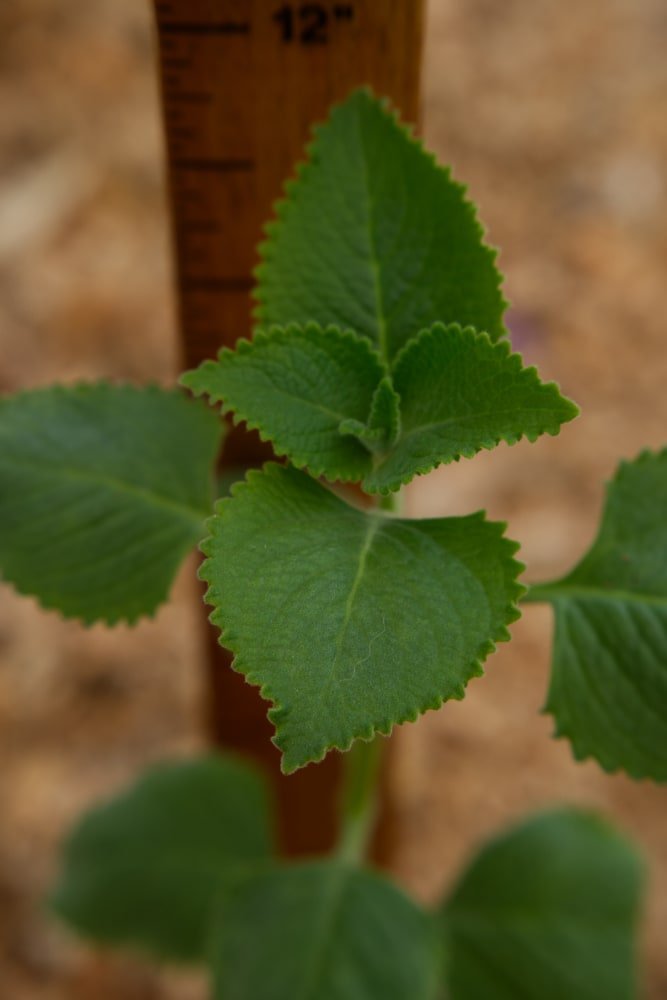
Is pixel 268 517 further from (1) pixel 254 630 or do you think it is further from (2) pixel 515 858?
(2) pixel 515 858

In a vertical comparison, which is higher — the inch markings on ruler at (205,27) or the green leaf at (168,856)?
the inch markings on ruler at (205,27)

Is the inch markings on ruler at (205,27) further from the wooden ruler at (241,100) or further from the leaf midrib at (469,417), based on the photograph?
the leaf midrib at (469,417)

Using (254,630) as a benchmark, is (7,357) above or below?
below

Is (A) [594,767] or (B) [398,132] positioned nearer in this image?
(B) [398,132]

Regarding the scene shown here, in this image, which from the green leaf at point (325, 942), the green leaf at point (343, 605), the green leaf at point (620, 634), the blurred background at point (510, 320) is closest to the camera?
the green leaf at point (343, 605)

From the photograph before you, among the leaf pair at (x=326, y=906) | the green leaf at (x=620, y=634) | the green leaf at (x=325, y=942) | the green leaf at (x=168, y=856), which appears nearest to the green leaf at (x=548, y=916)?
the leaf pair at (x=326, y=906)

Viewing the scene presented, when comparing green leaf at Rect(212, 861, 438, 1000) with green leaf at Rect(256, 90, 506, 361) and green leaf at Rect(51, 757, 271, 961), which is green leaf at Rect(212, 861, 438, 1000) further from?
green leaf at Rect(256, 90, 506, 361)

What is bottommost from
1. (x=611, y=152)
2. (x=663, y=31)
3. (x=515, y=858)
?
(x=515, y=858)

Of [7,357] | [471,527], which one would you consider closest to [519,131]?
[7,357]
